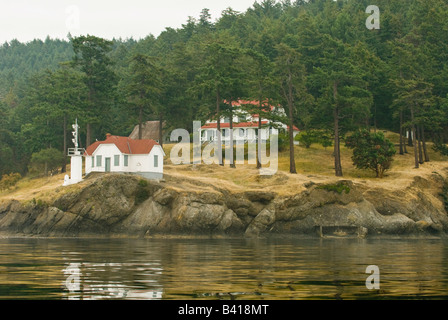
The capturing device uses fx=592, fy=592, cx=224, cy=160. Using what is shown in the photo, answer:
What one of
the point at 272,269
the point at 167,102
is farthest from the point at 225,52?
the point at 272,269

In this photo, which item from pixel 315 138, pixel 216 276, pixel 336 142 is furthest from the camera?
pixel 315 138

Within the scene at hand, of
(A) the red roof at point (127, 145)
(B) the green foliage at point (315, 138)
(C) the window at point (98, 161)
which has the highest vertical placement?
(B) the green foliage at point (315, 138)

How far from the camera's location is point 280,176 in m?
61.9

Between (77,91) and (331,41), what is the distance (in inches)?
1290

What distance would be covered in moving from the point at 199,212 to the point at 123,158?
14256 mm

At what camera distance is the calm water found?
58.9 ft

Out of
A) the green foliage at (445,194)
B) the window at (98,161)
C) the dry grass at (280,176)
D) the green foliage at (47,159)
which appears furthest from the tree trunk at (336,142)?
the green foliage at (47,159)

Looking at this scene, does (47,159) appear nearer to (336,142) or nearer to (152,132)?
(152,132)

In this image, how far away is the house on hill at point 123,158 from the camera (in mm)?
64250

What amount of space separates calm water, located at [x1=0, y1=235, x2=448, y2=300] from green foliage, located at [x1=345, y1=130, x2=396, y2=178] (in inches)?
1339

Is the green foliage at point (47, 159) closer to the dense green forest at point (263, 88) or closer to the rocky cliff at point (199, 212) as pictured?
the dense green forest at point (263, 88)

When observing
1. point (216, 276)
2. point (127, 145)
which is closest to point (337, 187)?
point (127, 145)

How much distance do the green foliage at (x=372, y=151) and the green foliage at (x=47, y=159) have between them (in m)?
37.6

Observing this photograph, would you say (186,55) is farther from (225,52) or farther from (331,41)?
(331,41)
